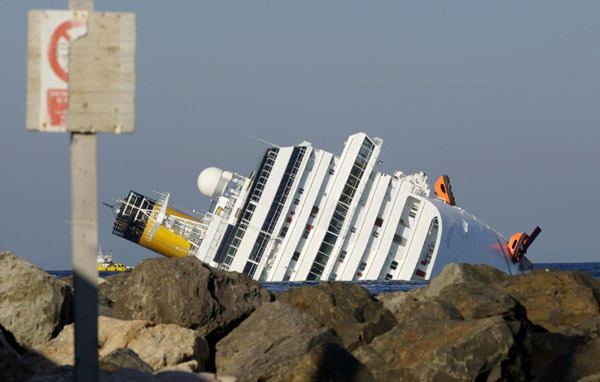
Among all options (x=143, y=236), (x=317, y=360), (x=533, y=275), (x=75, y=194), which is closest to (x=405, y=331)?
(x=317, y=360)

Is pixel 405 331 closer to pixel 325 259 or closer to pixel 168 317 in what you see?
pixel 168 317

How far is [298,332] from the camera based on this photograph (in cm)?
1327

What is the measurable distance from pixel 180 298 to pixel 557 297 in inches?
295

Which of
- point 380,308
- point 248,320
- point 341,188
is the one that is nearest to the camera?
point 248,320

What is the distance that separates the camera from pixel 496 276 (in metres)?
21.0

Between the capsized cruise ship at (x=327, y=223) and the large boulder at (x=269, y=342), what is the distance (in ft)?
112

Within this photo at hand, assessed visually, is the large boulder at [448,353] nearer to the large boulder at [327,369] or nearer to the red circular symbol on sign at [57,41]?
the large boulder at [327,369]

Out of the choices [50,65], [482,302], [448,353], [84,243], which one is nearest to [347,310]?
[482,302]

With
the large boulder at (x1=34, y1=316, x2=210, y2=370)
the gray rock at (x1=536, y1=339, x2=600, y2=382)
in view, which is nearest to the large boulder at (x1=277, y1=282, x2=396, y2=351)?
the large boulder at (x1=34, y1=316, x2=210, y2=370)

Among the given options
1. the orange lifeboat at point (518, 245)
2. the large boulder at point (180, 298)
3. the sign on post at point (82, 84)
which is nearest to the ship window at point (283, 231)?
the orange lifeboat at point (518, 245)

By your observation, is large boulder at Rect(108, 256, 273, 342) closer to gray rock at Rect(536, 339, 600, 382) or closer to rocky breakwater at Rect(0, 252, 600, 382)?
rocky breakwater at Rect(0, 252, 600, 382)

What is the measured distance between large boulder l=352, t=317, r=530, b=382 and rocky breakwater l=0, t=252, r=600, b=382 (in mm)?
17

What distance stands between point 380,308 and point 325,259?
112 ft

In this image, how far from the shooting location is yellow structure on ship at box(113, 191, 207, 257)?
60062 mm
